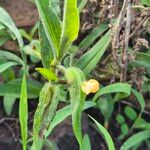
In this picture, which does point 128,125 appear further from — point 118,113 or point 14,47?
point 14,47

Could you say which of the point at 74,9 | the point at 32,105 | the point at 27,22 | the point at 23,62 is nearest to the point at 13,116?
the point at 32,105

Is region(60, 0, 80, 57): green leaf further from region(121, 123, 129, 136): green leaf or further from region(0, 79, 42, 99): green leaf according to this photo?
region(121, 123, 129, 136): green leaf

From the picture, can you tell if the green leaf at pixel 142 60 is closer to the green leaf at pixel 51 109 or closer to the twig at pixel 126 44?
the twig at pixel 126 44

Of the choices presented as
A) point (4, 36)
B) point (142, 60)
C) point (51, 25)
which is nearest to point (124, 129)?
point (142, 60)

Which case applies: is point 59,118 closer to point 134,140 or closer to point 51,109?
point 51,109

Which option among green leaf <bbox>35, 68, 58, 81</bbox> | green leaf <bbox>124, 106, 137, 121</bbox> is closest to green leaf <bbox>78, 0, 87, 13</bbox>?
green leaf <bbox>35, 68, 58, 81</bbox>

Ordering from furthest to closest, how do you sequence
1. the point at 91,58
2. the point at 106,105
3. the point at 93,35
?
the point at 106,105
the point at 93,35
the point at 91,58
